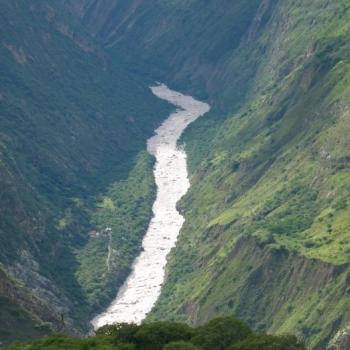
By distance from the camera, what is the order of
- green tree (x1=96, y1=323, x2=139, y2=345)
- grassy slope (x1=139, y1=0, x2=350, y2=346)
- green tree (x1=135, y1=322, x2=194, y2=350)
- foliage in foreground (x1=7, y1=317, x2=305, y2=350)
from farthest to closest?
grassy slope (x1=139, y1=0, x2=350, y2=346) < green tree (x1=96, y1=323, x2=139, y2=345) < green tree (x1=135, y1=322, x2=194, y2=350) < foliage in foreground (x1=7, y1=317, x2=305, y2=350)

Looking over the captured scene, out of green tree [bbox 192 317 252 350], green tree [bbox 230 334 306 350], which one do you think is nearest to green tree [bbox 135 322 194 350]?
green tree [bbox 192 317 252 350]

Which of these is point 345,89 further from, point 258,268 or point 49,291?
point 49,291

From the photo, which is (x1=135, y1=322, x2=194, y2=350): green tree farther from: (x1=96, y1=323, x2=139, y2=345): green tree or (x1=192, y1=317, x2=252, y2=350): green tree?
(x1=192, y1=317, x2=252, y2=350): green tree

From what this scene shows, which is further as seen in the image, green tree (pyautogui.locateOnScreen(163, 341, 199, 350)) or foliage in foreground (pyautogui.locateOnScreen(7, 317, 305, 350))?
foliage in foreground (pyautogui.locateOnScreen(7, 317, 305, 350))

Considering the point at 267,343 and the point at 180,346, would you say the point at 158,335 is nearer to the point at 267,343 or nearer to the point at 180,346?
the point at 180,346

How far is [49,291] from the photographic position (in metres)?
164

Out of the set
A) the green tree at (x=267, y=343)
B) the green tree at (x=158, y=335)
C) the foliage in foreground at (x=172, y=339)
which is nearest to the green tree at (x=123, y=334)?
the foliage in foreground at (x=172, y=339)

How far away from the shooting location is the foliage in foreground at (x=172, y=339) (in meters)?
88.2

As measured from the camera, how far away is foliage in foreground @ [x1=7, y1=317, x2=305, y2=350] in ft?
289

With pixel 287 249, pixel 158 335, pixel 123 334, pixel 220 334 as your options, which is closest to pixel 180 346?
pixel 220 334

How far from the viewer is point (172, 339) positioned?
92250mm

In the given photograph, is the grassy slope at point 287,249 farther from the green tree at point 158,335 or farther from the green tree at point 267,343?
the green tree at point 267,343

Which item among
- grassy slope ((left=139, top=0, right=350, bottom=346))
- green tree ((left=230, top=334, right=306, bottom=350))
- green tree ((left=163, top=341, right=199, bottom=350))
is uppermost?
grassy slope ((left=139, top=0, right=350, bottom=346))

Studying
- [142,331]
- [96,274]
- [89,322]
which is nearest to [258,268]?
[89,322]
